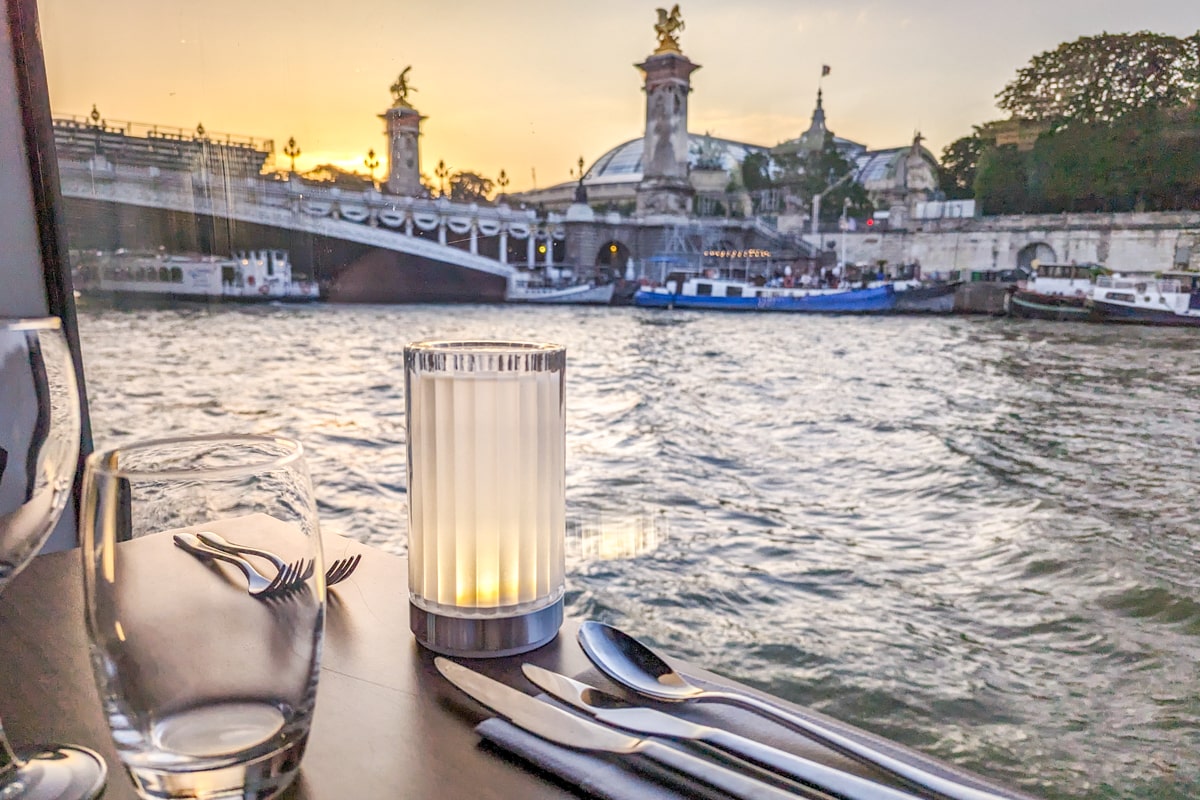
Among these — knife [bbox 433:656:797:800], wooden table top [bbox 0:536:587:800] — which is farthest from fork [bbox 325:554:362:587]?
knife [bbox 433:656:797:800]

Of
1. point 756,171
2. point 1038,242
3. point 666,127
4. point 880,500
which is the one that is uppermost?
point 666,127

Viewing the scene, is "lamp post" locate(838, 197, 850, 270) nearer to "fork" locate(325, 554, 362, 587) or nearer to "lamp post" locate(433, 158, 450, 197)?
"lamp post" locate(433, 158, 450, 197)

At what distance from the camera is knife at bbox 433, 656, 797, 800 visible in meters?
0.21

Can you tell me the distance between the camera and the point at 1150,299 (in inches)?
55.9

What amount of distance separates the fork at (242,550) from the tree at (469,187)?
132 centimetres

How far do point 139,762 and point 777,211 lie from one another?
7.55 ft

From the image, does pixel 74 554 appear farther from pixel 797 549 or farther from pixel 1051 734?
pixel 797 549

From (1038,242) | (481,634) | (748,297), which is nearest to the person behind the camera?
(481,634)

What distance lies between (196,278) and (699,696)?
5.36 ft

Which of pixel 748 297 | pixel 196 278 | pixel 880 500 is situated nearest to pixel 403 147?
pixel 196 278

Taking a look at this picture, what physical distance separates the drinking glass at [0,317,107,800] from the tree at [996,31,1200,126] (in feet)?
5.17

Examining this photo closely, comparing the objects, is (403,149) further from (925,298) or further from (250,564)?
(925,298)

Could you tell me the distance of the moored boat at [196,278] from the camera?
1333 mm

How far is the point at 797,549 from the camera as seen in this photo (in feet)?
6.31
